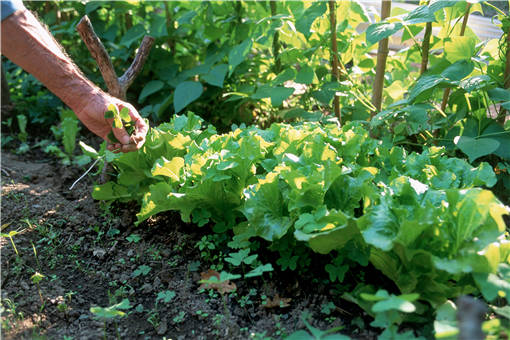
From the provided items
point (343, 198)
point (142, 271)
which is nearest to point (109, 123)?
point (142, 271)

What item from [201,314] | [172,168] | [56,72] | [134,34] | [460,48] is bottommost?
[201,314]

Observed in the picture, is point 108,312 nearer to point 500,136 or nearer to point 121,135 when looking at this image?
point 121,135

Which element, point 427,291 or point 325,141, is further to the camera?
point 325,141

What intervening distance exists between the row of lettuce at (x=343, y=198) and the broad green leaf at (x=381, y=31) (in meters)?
0.44

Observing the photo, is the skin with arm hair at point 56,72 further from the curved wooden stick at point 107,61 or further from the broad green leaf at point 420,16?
the broad green leaf at point 420,16

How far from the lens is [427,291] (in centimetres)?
166

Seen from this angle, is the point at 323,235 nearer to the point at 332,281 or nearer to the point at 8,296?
the point at 332,281

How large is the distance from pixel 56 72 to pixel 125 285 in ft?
3.25

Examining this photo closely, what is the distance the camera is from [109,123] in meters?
2.22

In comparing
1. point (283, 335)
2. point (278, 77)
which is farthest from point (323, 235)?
point (278, 77)

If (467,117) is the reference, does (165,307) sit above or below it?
below

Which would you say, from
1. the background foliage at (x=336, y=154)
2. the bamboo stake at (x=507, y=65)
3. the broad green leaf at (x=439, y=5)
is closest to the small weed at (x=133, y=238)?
the background foliage at (x=336, y=154)

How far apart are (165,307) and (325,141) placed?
1032mm

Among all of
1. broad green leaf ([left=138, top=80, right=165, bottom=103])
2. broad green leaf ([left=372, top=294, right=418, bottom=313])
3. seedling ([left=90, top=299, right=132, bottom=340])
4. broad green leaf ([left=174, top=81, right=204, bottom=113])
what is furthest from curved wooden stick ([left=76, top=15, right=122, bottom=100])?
broad green leaf ([left=372, top=294, right=418, bottom=313])
